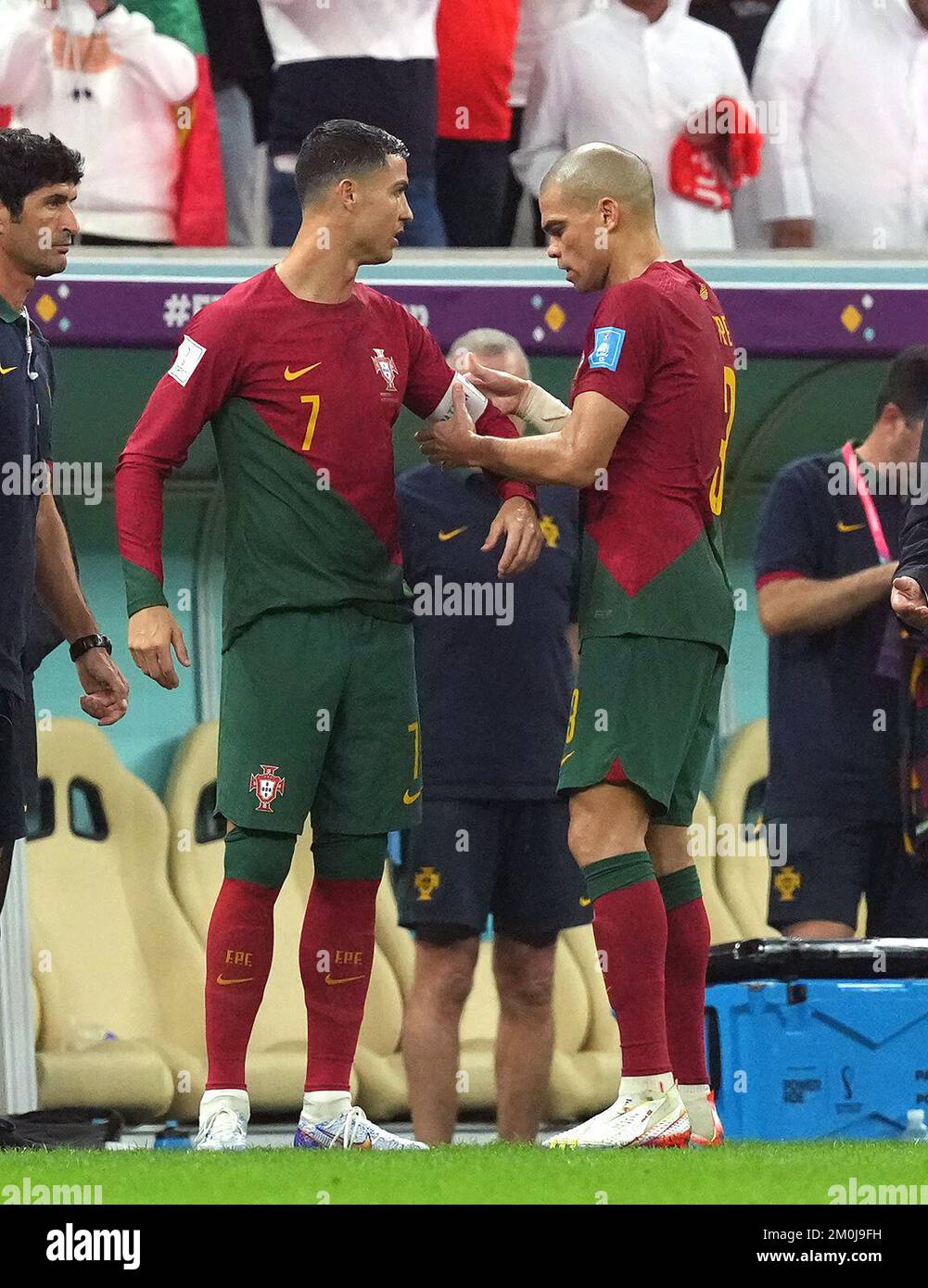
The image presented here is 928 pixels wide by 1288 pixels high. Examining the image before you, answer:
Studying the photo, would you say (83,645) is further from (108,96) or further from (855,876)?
(108,96)

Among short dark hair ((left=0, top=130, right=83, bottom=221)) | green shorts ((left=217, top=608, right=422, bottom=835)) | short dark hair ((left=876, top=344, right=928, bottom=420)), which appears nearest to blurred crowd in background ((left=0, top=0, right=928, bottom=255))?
short dark hair ((left=876, top=344, right=928, bottom=420))

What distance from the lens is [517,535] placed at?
3.89m

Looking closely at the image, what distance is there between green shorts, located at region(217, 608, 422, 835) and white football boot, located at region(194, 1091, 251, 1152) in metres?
0.47

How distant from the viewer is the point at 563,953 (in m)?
6.29

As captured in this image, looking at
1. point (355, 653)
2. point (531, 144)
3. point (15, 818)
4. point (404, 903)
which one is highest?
point (531, 144)

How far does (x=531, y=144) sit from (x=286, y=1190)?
391 cm

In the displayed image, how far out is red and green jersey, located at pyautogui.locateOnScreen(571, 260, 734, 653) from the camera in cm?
375

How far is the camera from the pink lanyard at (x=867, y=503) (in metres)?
5.29

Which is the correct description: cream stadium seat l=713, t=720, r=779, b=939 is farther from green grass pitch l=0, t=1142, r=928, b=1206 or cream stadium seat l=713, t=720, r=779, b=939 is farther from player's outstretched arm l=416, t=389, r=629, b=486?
green grass pitch l=0, t=1142, r=928, b=1206

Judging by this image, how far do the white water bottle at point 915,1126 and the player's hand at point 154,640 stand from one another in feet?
6.16

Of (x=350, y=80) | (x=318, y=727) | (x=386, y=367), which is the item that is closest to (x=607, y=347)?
(x=386, y=367)

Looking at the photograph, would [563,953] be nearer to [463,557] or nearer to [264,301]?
[463,557]

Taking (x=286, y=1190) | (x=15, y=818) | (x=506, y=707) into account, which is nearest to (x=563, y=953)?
(x=506, y=707)

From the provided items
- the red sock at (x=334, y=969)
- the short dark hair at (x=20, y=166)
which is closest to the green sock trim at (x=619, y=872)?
the red sock at (x=334, y=969)
